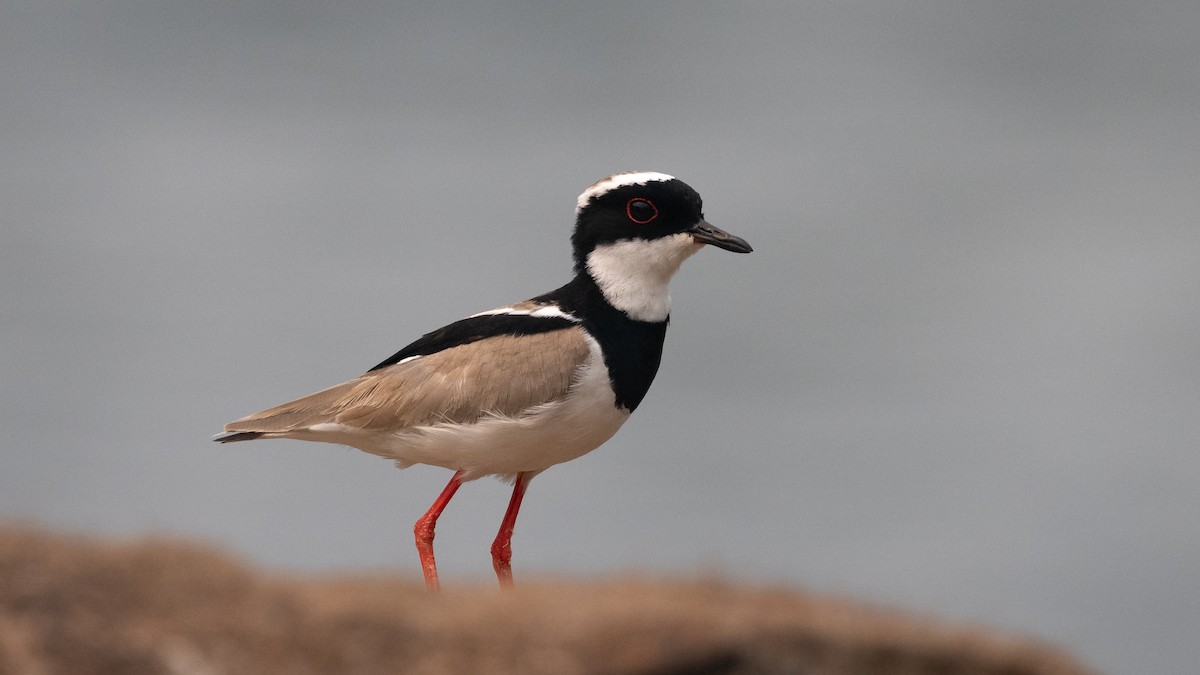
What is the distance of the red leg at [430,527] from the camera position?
11.1 m

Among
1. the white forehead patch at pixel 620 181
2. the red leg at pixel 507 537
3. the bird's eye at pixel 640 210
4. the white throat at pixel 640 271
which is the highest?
the white forehead patch at pixel 620 181

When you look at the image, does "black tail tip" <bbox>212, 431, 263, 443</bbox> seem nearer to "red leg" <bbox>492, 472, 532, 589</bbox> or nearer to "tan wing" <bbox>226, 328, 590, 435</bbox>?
"tan wing" <bbox>226, 328, 590, 435</bbox>

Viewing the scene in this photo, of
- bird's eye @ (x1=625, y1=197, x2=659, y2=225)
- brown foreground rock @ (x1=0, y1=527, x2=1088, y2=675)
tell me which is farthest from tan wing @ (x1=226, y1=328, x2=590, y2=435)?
brown foreground rock @ (x1=0, y1=527, x2=1088, y2=675)

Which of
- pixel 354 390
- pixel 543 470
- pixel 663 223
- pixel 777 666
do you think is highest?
pixel 663 223

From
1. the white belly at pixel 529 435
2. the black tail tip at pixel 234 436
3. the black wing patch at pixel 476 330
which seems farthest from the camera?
the black tail tip at pixel 234 436

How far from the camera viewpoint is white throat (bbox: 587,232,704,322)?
1148 cm

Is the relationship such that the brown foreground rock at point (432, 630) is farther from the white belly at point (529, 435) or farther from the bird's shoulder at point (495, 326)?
the bird's shoulder at point (495, 326)

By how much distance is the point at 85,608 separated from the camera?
7.71 m

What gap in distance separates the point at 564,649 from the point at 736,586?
1.53 m

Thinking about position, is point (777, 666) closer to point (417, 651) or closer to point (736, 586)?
point (736, 586)

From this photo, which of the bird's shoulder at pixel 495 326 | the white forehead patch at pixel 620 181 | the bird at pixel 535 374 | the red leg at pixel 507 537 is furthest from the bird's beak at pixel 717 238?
the red leg at pixel 507 537

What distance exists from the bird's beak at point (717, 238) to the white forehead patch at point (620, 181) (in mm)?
493

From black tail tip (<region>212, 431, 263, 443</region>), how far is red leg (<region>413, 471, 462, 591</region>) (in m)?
1.65

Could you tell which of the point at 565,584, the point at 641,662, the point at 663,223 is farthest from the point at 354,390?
the point at 641,662
